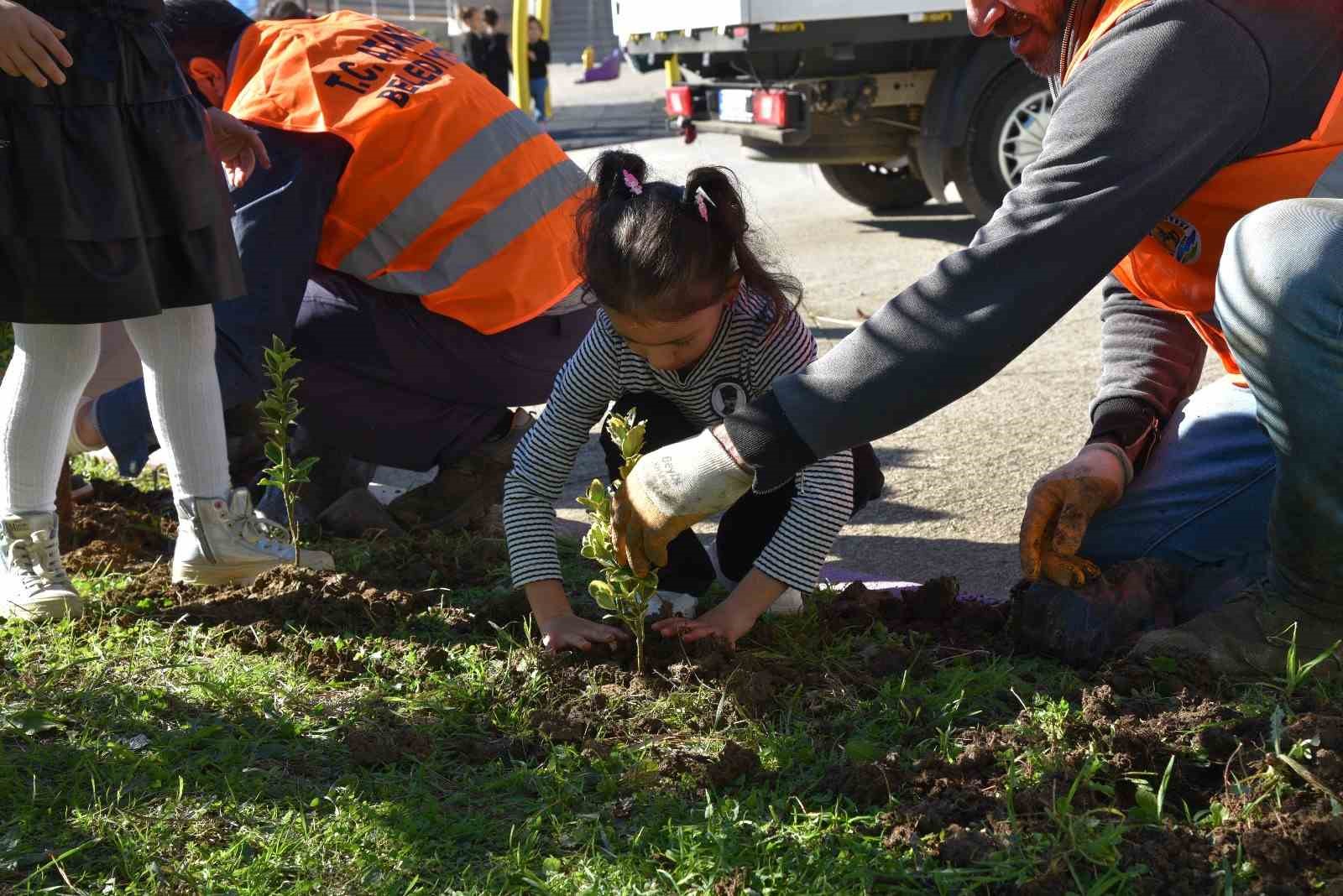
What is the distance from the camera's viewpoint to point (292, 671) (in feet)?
8.42

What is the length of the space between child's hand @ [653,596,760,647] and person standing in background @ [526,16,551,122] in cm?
1626

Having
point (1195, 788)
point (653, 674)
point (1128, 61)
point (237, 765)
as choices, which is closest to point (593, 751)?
point (653, 674)

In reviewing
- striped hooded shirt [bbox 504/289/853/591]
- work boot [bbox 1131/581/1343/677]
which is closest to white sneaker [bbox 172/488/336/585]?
striped hooded shirt [bbox 504/289/853/591]

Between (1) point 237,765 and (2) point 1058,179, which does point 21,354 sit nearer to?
(1) point 237,765

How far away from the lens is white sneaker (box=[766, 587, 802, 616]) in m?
2.71

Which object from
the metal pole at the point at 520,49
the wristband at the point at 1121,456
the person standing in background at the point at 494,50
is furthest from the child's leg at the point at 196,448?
the person standing in background at the point at 494,50

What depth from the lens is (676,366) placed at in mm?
2617

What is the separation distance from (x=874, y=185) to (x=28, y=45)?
297 inches

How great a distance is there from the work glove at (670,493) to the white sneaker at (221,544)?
1.13m

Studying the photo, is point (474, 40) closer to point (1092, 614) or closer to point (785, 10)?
point (785, 10)

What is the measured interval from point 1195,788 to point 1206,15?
110cm

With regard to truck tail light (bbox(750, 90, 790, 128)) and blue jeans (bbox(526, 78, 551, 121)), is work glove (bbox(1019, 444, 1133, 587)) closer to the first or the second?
truck tail light (bbox(750, 90, 790, 128))

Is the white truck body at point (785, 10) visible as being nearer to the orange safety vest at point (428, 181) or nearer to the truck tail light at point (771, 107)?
the truck tail light at point (771, 107)

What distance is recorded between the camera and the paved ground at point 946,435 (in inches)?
135
